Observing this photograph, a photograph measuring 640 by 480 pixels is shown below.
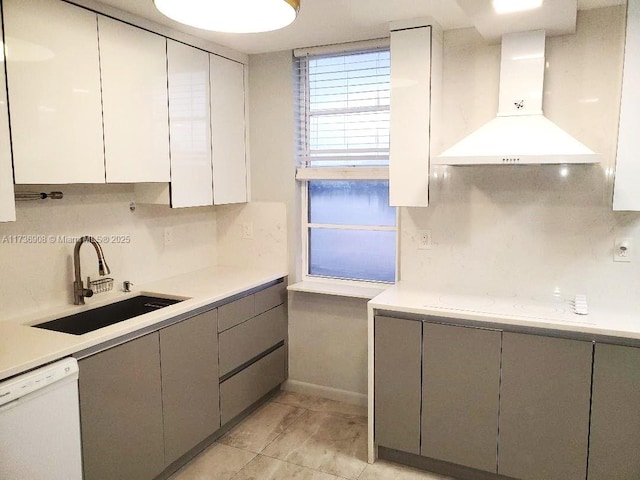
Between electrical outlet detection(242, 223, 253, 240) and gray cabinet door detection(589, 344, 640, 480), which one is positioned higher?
electrical outlet detection(242, 223, 253, 240)

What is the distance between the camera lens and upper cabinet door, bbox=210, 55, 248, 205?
127 inches

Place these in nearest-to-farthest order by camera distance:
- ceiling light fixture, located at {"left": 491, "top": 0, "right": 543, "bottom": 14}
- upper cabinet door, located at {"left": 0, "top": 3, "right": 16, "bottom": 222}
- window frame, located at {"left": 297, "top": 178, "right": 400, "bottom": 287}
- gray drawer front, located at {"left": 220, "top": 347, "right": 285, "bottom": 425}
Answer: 1. upper cabinet door, located at {"left": 0, "top": 3, "right": 16, "bottom": 222}
2. ceiling light fixture, located at {"left": 491, "top": 0, "right": 543, "bottom": 14}
3. gray drawer front, located at {"left": 220, "top": 347, "right": 285, "bottom": 425}
4. window frame, located at {"left": 297, "top": 178, "right": 400, "bottom": 287}

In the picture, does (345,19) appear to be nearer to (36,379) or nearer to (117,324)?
(117,324)

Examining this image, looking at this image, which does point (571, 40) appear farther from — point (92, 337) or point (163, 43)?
point (92, 337)

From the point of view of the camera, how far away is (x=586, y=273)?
2.67 meters

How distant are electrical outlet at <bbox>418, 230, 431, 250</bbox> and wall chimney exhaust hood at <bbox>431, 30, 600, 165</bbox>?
2.09 feet

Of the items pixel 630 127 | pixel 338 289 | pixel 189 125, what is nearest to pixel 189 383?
pixel 338 289

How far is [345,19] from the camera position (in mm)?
2727

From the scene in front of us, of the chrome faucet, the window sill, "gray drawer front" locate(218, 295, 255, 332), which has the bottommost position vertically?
"gray drawer front" locate(218, 295, 255, 332)

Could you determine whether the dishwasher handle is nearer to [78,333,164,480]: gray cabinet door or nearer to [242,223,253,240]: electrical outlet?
[78,333,164,480]: gray cabinet door

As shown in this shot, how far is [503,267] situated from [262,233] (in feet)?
5.58

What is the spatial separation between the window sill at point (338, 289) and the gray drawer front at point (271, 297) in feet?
0.24

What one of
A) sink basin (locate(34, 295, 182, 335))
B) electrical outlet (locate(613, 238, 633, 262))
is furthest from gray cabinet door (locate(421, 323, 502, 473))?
sink basin (locate(34, 295, 182, 335))

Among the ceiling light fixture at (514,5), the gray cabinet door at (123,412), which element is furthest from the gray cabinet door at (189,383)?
the ceiling light fixture at (514,5)
